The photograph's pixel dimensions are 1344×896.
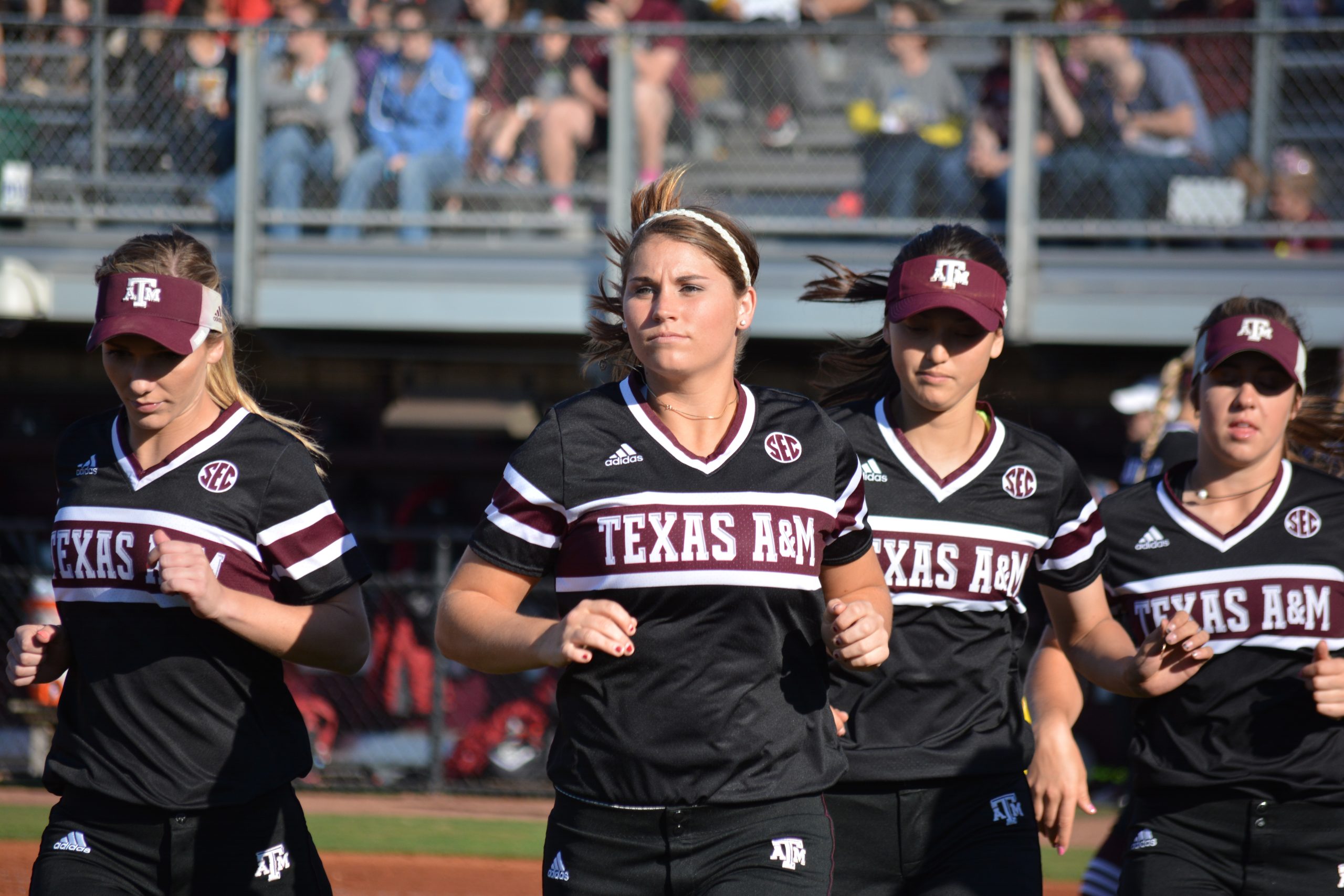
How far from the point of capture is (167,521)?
3260 mm

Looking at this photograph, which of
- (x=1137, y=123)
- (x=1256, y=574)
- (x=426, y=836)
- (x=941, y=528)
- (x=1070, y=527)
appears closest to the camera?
(x=941, y=528)

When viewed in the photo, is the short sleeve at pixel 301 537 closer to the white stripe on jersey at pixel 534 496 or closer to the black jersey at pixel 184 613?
the black jersey at pixel 184 613

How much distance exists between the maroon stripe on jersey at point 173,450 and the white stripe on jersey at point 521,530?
87cm

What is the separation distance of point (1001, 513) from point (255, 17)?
8.83 metres

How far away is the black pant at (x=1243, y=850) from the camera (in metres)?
3.63

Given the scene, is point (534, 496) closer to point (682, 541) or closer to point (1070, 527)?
point (682, 541)

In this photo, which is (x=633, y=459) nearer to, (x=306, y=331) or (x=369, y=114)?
(x=369, y=114)

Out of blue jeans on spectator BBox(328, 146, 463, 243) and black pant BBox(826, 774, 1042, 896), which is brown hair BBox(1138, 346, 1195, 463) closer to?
black pant BBox(826, 774, 1042, 896)

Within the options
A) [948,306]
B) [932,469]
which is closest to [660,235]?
[948,306]

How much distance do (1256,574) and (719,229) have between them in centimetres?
184

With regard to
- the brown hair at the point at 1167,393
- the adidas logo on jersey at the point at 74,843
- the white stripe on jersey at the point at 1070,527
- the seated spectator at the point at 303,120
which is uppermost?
the seated spectator at the point at 303,120

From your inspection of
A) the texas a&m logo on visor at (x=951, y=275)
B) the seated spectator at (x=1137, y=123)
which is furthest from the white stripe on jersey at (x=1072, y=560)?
the seated spectator at (x=1137, y=123)

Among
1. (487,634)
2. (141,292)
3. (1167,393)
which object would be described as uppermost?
(1167,393)

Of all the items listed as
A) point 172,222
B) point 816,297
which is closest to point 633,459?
point 816,297
